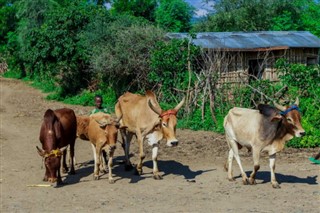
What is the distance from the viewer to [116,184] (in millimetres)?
9805

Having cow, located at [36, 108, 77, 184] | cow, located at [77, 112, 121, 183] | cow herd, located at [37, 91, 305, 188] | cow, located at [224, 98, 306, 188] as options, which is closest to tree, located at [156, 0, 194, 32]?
cow herd, located at [37, 91, 305, 188]

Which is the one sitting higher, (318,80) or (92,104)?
(318,80)

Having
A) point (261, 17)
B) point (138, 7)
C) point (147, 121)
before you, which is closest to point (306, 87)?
point (147, 121)

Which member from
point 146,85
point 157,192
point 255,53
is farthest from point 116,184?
point 255,53

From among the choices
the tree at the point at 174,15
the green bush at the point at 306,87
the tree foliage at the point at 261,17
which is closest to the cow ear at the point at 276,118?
the green bush at the point at 306,87

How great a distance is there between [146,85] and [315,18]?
16441 millimetres

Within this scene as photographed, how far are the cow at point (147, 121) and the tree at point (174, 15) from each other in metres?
21.6

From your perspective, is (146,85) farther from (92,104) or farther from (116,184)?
(116,184)

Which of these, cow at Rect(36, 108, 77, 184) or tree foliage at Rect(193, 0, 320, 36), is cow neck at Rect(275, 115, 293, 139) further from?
tree foliage at Rect(193, 0, 320, 36)

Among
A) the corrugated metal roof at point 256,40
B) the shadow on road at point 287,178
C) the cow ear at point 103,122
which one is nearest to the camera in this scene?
the shadow on road at point 287,178

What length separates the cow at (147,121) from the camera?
9477 mm

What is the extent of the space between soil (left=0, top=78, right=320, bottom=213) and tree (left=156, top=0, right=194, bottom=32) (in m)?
18.7

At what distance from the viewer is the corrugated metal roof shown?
21283 millimetres

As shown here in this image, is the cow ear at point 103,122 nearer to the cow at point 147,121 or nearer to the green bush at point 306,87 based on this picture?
the cow at point 147,121
